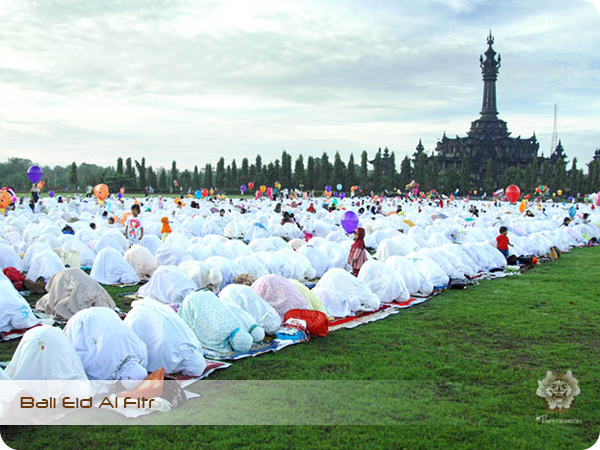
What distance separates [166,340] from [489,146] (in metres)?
74.7

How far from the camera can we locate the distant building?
74062 mm

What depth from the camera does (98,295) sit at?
9.16m

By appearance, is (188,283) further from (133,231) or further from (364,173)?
(364,173)

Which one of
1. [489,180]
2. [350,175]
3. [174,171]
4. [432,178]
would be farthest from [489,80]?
[174,171]

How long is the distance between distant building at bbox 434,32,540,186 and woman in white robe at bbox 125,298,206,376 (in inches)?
2703

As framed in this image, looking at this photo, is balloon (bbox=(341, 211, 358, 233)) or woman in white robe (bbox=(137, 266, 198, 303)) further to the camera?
balloon (bbox=(341, 211, 358, 233))

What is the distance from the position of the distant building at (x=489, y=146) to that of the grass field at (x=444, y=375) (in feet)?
211

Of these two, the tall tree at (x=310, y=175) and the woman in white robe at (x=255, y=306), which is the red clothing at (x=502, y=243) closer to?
the woman in white robe at (x=255, y=306)

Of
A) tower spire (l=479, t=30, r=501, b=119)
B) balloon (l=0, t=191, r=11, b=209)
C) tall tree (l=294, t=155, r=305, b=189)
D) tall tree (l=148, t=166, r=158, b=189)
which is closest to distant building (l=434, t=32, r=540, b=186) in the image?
tower spire (l=479, t=30, r=501, b=119)

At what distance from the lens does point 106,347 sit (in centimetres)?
611

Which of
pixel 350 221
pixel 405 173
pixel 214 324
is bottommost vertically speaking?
pixel 214 324

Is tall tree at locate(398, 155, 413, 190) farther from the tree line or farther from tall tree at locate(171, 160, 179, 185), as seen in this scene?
tall tree at locate(171, 160, 179, 185)

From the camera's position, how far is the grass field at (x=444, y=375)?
16.6 ft

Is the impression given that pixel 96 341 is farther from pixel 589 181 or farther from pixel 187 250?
pixel 589 181
